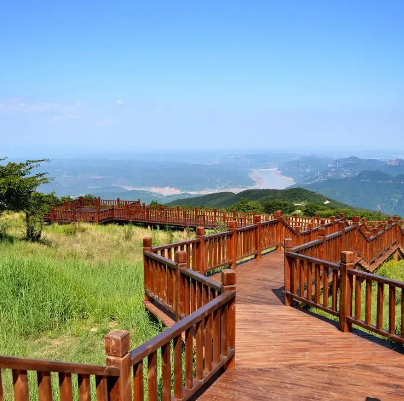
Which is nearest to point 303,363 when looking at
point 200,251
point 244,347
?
point 244,347

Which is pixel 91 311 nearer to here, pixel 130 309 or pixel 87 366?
pixel 130 309

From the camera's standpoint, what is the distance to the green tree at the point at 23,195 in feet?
49.2

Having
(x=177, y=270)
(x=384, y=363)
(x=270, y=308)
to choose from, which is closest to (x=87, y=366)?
(x=177, y=270)

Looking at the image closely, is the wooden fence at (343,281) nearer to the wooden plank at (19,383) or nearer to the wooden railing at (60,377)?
the wooden railing at (60,377)

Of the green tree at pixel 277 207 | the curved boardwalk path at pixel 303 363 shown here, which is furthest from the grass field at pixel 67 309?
the green tree at pixel 277 207

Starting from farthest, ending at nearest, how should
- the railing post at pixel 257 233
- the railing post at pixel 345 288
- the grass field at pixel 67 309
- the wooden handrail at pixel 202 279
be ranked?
the railing post at pixel 257 233 < the grass field at pixel 67 309 < the railing post at pixel 345 288 < the wooden handrail at pixel 202 279

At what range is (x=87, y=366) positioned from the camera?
260 cm

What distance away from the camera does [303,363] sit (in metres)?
4.62

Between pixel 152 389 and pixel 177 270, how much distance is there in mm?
2265

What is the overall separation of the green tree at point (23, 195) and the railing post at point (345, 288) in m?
12.8

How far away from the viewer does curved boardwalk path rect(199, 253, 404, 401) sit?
13.1 feet

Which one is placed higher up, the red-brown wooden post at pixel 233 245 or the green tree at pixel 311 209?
the red-brown wooden post at pixel 233 245

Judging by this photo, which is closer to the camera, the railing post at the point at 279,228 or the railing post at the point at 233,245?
the railing post at the point at 233,245

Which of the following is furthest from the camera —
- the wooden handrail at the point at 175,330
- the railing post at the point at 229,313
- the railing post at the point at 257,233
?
the railing post at the point at 257,233
